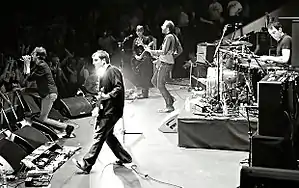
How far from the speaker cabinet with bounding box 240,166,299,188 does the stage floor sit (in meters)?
1.62

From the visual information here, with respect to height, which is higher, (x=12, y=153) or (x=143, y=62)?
(x=143, y=62)

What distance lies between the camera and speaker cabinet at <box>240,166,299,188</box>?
164 inches

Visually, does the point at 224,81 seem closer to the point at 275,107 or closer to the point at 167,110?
the point at 167,110

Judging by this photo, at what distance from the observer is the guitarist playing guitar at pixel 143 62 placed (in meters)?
10.5

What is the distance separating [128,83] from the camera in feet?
41.1

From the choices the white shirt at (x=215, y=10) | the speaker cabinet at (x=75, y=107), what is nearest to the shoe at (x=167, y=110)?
the speaker cabinet at (x=75, y=107)

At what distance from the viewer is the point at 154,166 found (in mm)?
6707

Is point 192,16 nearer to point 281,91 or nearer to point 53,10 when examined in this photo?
point 53,10

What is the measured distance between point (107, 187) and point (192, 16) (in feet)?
28.0

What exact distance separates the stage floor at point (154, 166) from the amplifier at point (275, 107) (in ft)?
2.70

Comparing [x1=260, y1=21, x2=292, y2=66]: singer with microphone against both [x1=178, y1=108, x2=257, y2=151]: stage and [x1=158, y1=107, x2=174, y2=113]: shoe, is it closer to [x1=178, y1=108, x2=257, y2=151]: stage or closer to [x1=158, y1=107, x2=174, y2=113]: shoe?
[x1=178, y1=108, x2=257, y2=151]: stage

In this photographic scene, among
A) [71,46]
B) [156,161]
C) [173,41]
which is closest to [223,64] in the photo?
[173,41]

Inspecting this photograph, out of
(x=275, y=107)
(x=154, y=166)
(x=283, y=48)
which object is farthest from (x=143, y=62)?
(x=275, y=107)

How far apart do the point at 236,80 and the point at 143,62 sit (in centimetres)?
311
